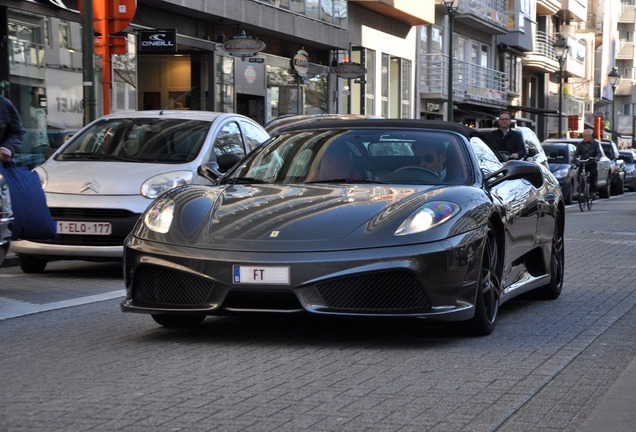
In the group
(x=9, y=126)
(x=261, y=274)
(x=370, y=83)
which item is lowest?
(x=261, y=274)

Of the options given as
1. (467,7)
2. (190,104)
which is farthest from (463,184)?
(467,7)

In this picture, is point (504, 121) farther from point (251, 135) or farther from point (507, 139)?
point (251, 135)

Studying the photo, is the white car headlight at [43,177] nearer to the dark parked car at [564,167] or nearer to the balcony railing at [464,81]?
the dark parked car at [564,167]

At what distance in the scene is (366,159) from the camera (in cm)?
819

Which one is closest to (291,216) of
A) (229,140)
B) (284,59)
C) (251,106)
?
(229,140)

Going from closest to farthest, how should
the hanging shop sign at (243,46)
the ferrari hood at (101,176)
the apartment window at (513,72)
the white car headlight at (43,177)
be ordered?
the ferrari hood at (101,176), the white car headlight at (43,177), the hanging shop sign at (243,46), the apartment window at (513,72)

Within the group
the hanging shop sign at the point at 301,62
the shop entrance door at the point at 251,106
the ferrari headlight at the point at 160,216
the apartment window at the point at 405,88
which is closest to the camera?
the ferrari headlight at the point at 160,216

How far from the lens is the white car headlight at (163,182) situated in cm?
1141

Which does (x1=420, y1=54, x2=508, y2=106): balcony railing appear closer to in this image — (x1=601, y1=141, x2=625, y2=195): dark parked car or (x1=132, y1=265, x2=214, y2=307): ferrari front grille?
(x1=601, y1=141, x2=625, y2=195): dark parked car

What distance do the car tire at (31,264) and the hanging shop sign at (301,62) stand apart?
22652 mm

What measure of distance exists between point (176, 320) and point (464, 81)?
148ft

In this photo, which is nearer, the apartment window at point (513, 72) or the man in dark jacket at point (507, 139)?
the man in dark jacket at point (507, 139)

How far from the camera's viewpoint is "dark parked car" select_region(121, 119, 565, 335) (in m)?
6.85

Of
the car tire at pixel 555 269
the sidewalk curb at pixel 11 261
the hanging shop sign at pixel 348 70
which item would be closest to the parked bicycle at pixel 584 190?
the hanging shop sign at pixel 348 70
